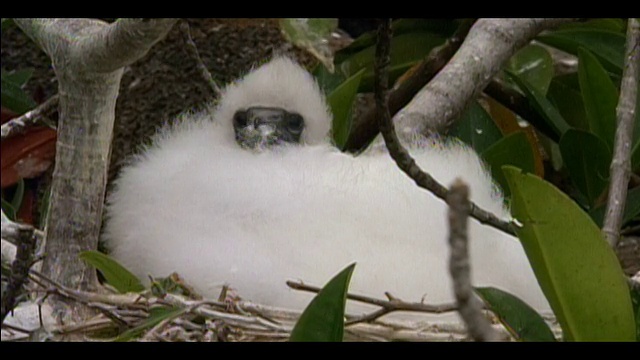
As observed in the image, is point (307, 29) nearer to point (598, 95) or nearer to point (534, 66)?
point (598, 95)

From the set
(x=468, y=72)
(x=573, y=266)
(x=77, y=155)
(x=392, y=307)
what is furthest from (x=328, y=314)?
(x=468, y=72)

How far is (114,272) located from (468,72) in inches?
30.9

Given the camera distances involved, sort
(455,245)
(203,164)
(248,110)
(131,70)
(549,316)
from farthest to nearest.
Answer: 1. (131,70)
2. (248,110)
3. (203,164)
4. (549,316)
5. (455,245)

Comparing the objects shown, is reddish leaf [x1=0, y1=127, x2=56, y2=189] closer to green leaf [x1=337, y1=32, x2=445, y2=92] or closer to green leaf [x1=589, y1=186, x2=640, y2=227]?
green leaf [x1=337, y1=32, x2=445, y2=92]

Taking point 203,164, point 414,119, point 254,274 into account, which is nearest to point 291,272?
point 254,274

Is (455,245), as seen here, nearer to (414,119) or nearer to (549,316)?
(549,316)

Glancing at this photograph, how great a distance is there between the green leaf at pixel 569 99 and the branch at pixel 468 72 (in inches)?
3.9

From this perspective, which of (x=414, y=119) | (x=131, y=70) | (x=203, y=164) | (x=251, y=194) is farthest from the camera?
(x=131, y=70)

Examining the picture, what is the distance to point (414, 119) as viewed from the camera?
1726mm

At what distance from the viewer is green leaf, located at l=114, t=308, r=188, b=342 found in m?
1.00

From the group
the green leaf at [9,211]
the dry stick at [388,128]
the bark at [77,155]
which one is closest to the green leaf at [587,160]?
the dry stick at [388,128]

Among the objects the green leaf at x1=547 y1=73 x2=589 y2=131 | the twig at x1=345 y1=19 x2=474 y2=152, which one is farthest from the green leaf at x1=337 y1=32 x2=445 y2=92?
the green leaf at x1=547 y1=73 x2=589 y2=131

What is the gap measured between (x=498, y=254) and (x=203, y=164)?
451mm

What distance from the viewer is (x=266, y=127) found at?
1.59 metres
